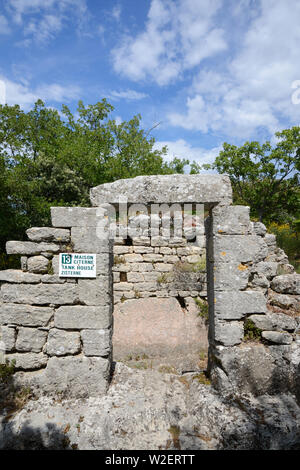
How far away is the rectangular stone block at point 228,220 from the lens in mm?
3410

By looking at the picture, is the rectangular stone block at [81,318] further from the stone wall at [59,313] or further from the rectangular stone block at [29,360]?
the rectangular stone block at [29,360]

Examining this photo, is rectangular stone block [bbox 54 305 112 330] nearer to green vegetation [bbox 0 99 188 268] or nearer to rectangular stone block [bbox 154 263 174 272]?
rectangular stone block [bbox 154 263 174 272]

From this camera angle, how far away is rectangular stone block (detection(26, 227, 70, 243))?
3.38 m

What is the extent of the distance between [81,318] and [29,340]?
72cm

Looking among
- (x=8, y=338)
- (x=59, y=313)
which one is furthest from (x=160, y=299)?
(x=8, y=338)

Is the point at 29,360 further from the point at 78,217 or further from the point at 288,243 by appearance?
the point at 288,243

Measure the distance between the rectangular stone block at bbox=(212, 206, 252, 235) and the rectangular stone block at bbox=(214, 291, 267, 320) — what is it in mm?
797

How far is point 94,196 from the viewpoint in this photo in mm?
3539

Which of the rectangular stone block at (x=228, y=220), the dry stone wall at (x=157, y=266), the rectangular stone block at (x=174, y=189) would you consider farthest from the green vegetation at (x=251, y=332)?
the dry stone wall at (x=157, y=266)

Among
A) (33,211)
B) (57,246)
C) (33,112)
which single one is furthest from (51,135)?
(57,246)

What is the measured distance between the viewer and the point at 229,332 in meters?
3.32

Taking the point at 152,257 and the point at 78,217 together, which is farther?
the point at 152,257
